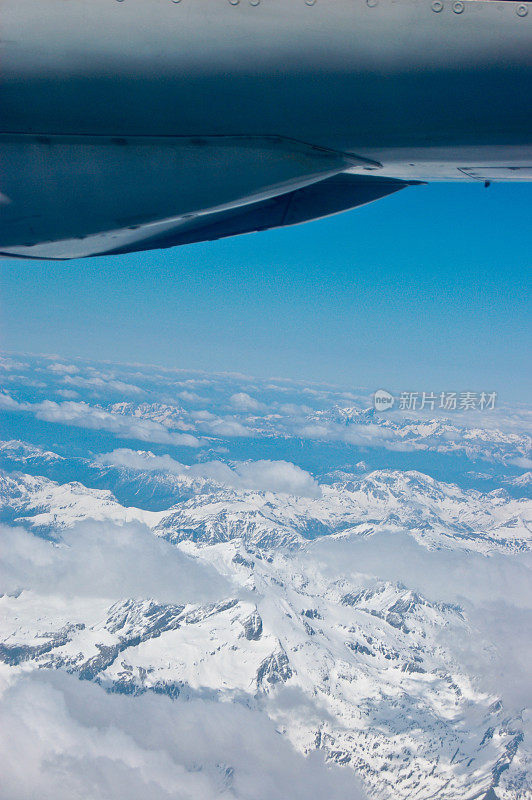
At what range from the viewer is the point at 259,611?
5571 inches

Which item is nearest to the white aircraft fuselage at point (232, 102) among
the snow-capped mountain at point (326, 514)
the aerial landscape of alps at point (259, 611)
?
the aerial landscape of alps at point (259, 611)

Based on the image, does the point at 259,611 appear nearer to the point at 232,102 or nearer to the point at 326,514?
the point at 326,514

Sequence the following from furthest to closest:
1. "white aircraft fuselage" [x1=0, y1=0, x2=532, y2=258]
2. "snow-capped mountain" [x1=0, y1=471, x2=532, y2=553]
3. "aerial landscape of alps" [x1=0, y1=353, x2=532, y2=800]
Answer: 1. "snow-capped mountain" [x1=0, y1=471, x2=532, y2=553]
2. "aerial landscape of alps" [x1=0, y1=353, x2=532, y2=800]
3. "white aircraft fuselage" [x1=0, y1=0, x2=532, y2=258]

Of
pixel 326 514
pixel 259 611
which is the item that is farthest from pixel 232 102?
pixel 326 514

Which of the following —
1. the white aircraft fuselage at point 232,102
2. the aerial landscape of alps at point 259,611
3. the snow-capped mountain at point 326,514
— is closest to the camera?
the white aircraft fuselage at point 232,102

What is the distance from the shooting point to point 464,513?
6929 inches

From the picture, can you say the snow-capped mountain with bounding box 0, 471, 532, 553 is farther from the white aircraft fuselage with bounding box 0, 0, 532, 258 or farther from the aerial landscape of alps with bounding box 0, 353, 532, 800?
the white aircraft fuselage with bounding box 0, 0, 532, 258

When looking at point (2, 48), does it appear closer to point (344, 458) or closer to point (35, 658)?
point (35, 658)

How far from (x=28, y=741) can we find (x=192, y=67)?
10747 centimetres

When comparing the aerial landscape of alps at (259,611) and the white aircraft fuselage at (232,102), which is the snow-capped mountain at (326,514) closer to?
the aerial landscape of alps at (259,611)

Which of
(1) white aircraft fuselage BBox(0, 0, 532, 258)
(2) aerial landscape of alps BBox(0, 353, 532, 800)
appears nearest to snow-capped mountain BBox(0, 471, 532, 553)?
(2) aerial landscape of alps BBox(0, 353, 532, 800)

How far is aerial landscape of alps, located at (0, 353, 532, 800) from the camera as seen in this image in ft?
318

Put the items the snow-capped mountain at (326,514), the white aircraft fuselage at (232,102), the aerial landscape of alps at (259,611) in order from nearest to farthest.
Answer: the white aircraft fuselage at (232,102) → the aerial landscape of alps at (259,611) → the snow-capped mountain at (326,514)

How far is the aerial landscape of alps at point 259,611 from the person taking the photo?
96.8m
